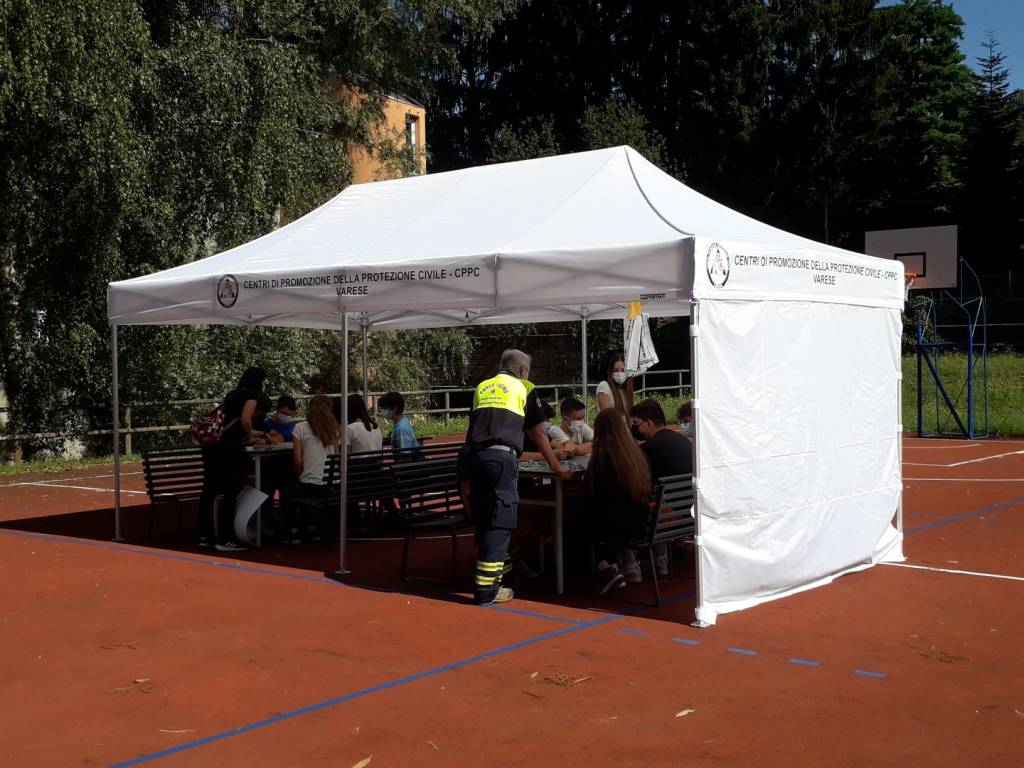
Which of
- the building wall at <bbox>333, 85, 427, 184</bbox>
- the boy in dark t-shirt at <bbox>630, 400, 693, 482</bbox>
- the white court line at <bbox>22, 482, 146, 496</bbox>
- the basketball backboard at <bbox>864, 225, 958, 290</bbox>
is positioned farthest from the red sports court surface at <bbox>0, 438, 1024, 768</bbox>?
the building wall at <bbox>333, 85, 427, 184</bbox>

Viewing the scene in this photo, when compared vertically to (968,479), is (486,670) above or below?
below

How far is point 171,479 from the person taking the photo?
12.6m

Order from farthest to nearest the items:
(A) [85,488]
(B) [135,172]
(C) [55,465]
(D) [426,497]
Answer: (C) [55,465] < (B) [135,172] < (A) [85,488] < (D) [426,497]

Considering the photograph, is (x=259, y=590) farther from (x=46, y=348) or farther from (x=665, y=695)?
(x=46, y=348)

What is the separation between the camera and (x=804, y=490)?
8547 mm

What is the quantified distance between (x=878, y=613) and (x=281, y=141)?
53.5 feet

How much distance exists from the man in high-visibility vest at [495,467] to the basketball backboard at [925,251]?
20.0 metres

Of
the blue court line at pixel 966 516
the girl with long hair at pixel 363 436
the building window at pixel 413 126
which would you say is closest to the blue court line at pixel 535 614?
the girl with long hair at pixel 363 436

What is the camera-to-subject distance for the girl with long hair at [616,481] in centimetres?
792

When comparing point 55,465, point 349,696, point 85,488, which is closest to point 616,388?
point 349,696

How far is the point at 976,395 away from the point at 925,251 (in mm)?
4892

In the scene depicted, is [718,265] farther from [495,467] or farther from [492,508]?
[492,508]

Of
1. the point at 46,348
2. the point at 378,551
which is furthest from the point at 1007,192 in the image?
the point at 378,551

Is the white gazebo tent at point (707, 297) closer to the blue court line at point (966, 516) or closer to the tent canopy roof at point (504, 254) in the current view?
the tent canopy roof at point (504, 254)
